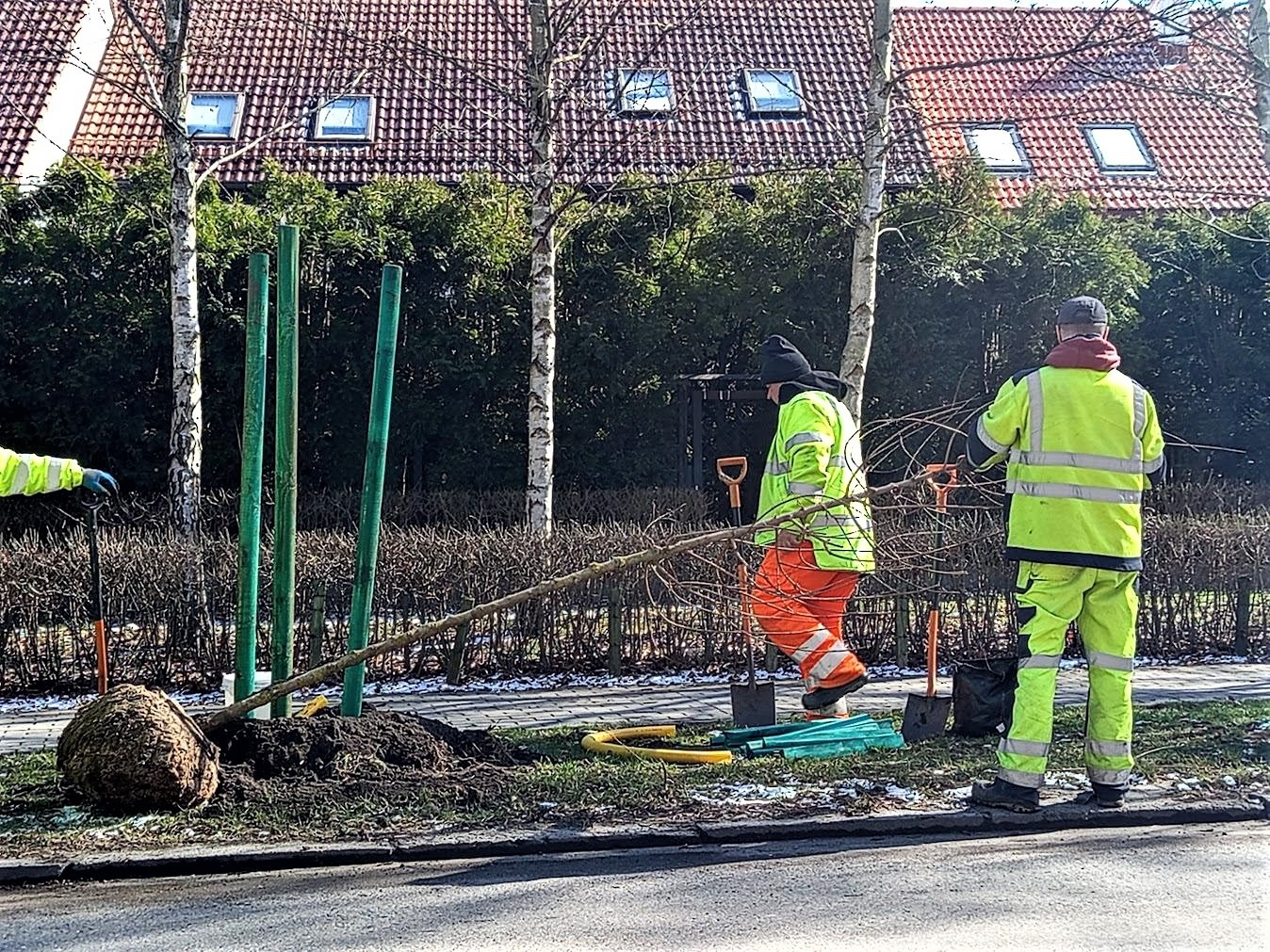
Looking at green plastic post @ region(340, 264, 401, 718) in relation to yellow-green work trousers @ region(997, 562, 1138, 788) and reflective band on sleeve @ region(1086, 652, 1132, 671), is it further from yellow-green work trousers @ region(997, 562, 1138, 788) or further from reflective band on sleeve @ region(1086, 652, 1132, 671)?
reflective band on sleeve @ region(1086, 652, 1132, 671)

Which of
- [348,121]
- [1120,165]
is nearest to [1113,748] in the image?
[348,121]

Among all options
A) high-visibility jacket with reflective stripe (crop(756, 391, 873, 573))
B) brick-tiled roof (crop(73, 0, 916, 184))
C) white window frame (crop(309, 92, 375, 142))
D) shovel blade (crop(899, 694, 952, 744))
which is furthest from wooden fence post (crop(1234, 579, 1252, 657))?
white window frame (crop(309, 92, 375, 142))

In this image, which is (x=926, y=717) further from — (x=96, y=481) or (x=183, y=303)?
(x=183, y=303)

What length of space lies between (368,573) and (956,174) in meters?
10.8

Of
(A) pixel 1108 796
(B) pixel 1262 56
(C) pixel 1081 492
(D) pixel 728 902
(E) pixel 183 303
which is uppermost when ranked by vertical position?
(B) pixel 1262 56

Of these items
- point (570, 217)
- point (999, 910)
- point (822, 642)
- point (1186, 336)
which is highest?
point (570, 217)

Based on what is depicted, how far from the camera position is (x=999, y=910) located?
4.75m

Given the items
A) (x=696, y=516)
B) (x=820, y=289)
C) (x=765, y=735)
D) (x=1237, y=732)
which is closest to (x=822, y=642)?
(x=765, y=735)

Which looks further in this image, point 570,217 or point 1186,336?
point 1186,336

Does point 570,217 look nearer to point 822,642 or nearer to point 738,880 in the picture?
point 822,642

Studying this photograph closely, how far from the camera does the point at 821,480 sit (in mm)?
7297

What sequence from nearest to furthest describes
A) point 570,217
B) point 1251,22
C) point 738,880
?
point 738,880 → point 1251,22 → point 570,217

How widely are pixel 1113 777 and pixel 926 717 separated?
Result: 1.41m

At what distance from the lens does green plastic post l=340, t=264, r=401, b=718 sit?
7.14m
